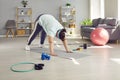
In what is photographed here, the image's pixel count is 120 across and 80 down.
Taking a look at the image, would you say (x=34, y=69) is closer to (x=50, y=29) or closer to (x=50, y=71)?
(x=50, y=71)

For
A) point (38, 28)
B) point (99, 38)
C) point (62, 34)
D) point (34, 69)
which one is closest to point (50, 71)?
point (34, 69)

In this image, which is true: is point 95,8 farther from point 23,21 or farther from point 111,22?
point 23,21

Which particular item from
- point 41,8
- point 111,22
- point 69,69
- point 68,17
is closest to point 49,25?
point 69,69

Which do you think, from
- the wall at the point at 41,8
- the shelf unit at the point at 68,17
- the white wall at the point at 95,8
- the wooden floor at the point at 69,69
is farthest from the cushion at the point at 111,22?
the wooden floor at the point at 69,69

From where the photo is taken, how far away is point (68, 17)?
11.8 m

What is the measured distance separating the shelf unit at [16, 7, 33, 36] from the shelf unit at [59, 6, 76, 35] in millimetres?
1601

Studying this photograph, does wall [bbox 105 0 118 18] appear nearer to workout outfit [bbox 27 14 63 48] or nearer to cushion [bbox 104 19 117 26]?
cushion [bbox 104 19 117 26]

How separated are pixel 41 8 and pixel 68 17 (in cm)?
145

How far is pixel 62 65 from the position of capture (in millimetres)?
4609

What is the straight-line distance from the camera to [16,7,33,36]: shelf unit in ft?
37.7

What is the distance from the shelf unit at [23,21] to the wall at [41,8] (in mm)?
226

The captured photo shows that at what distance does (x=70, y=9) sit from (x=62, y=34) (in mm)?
6135

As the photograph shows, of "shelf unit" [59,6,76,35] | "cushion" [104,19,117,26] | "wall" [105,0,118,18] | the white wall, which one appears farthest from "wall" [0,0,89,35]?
"cushion" [104,19,117,26]

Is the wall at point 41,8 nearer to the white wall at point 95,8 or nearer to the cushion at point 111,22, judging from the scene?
the white wall at point 95,8
